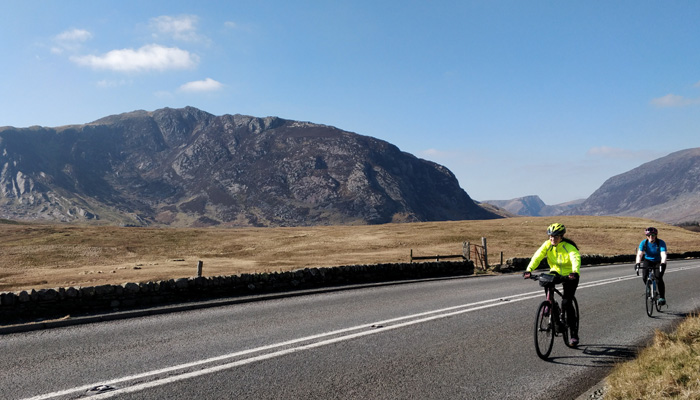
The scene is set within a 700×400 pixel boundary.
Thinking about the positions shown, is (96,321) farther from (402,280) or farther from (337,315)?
(402,280)

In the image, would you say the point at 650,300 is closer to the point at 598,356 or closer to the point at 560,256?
the point at 598,356

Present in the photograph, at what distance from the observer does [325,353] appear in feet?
25.3

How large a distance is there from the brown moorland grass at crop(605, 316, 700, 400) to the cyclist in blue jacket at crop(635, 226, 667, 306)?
15.2 feet

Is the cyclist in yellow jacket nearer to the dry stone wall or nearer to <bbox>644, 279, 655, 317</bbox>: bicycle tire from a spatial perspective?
<bbox>644, 279, 655, 317</bbox>: bicycle tire

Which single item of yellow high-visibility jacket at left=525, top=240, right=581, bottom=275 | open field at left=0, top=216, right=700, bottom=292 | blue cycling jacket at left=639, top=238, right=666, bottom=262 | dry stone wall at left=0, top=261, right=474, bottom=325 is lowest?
open field at left=0, top=216, right=700, bottom=292

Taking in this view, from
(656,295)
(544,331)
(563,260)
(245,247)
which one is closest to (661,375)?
(544,331)

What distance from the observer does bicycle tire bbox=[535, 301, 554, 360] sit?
7742 mm

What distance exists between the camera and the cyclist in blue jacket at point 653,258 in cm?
1205

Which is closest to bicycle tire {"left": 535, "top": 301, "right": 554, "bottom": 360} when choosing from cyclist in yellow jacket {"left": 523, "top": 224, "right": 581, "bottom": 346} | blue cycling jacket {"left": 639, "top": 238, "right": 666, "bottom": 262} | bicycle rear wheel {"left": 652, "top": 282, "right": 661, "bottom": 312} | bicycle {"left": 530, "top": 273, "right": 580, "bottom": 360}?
bicycle {"left": 530, "top": 273, "right": 580, "bottom": 360}

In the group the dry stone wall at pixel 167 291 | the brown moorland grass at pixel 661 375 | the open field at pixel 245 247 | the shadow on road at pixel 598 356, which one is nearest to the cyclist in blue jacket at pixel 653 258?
the shadow on road at pixel 598 356

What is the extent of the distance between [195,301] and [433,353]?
7758mm

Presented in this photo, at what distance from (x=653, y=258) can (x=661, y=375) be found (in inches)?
299

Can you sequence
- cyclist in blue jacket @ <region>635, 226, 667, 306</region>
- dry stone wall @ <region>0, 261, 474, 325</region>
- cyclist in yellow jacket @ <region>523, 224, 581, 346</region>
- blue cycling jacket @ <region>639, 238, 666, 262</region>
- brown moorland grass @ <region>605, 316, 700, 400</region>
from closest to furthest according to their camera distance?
brown moorland grass @ <region>605, 316, 700, 400</region>, cyclist in yellow jacket @ <region>523, 224, 581, 346</region>, dry stone wall @ <region>0, 261, 474, 325</region>, cyclist in blue jacket @ <region>635, 226, 667, 306</region>, blue cycling jacket @ <region>639, 238, 666, 262</region>

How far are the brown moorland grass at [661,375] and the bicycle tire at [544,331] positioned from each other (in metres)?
1.18
